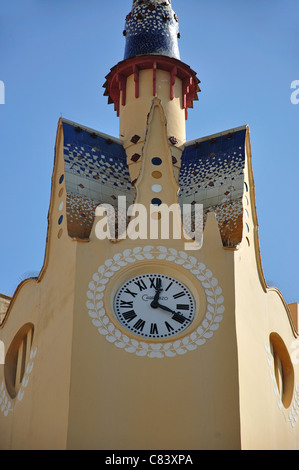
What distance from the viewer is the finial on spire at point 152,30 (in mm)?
24266

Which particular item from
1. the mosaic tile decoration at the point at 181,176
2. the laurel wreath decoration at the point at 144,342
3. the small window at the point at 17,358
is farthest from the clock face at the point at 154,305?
the small window at the point at 17,358

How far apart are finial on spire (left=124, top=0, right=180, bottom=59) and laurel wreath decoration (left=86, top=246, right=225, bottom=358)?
634 centimetres

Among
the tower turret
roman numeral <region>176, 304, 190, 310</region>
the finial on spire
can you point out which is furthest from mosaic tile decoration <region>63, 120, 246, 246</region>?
the finial on spire

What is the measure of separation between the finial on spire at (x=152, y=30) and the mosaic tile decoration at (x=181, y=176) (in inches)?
104

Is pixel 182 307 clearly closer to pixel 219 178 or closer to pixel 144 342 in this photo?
pixel 144 342

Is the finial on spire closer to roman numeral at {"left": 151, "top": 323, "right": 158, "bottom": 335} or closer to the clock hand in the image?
the clock hand

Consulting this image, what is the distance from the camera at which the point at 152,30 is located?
80.5 ft

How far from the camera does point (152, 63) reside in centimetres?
2389

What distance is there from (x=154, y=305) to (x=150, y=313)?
171 mm

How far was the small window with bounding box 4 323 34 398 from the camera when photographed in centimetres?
2058
